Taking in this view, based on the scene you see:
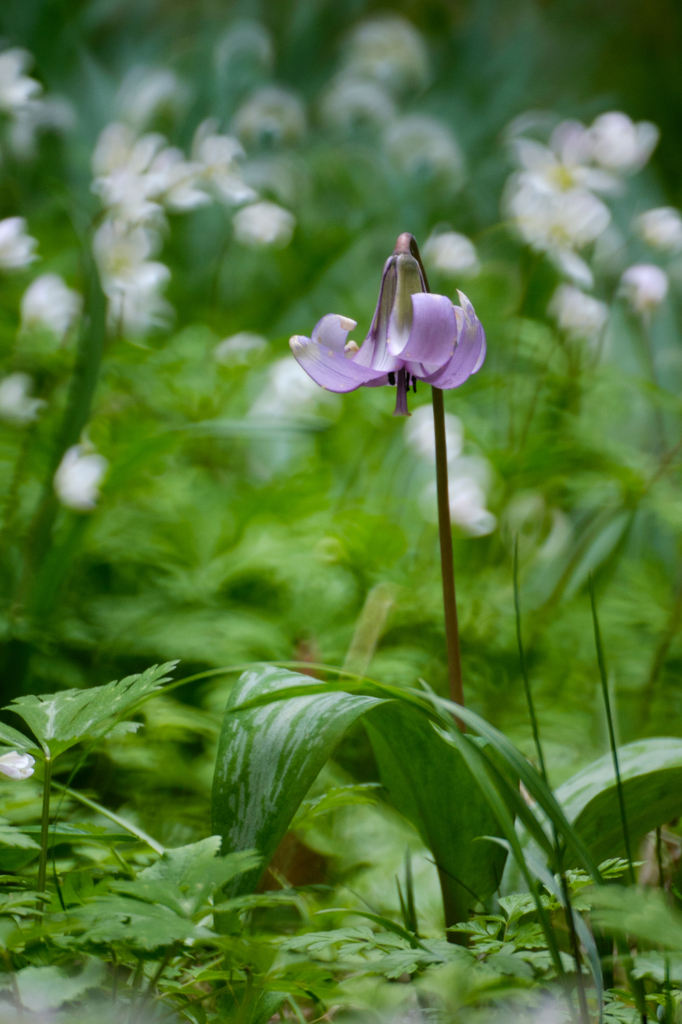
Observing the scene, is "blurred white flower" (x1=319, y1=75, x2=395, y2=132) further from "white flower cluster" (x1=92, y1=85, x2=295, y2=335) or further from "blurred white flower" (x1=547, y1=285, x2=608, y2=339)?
"blurred white flower" (x1=547, y1=285, x2=608, y2=339)

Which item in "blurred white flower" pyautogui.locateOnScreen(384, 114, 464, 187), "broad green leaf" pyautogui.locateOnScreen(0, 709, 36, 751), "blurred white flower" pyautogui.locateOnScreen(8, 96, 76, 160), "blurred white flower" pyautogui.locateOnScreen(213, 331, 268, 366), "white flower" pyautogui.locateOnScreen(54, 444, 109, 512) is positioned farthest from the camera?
"blurred white flower" pyautogui.locateOnScreen(384, 114, 464, 187)

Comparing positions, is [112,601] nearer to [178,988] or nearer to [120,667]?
[120,667]

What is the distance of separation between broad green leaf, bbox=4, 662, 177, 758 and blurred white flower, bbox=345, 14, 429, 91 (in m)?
4.53

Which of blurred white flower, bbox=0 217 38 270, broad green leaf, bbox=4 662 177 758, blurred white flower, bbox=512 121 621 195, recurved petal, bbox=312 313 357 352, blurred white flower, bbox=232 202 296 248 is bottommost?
broad green leaf, bbox=4 662 177 758

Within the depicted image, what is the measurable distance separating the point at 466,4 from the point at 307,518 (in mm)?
4673

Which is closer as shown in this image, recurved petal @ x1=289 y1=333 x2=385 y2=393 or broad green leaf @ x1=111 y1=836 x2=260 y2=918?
broad green leaf @ x1=111 y1=836 x2=260 y2=918

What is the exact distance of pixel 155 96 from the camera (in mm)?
3633

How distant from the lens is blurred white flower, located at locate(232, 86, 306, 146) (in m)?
3.63

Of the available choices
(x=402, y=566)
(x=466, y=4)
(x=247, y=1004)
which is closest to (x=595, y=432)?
(x=402, y=566)

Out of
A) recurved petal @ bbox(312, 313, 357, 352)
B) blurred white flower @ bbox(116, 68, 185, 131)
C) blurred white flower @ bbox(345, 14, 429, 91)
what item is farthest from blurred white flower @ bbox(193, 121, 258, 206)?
blurred white flower @ bbox(345, 14, 429, 91)

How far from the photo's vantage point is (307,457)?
90.6 inches

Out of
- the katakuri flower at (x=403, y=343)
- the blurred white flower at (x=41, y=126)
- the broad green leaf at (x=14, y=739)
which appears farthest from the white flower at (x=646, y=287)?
the blurred white flower at (x=41, y=126)

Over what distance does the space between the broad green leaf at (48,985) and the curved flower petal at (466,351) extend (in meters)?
0.59

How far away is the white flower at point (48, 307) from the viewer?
5.75 feet
